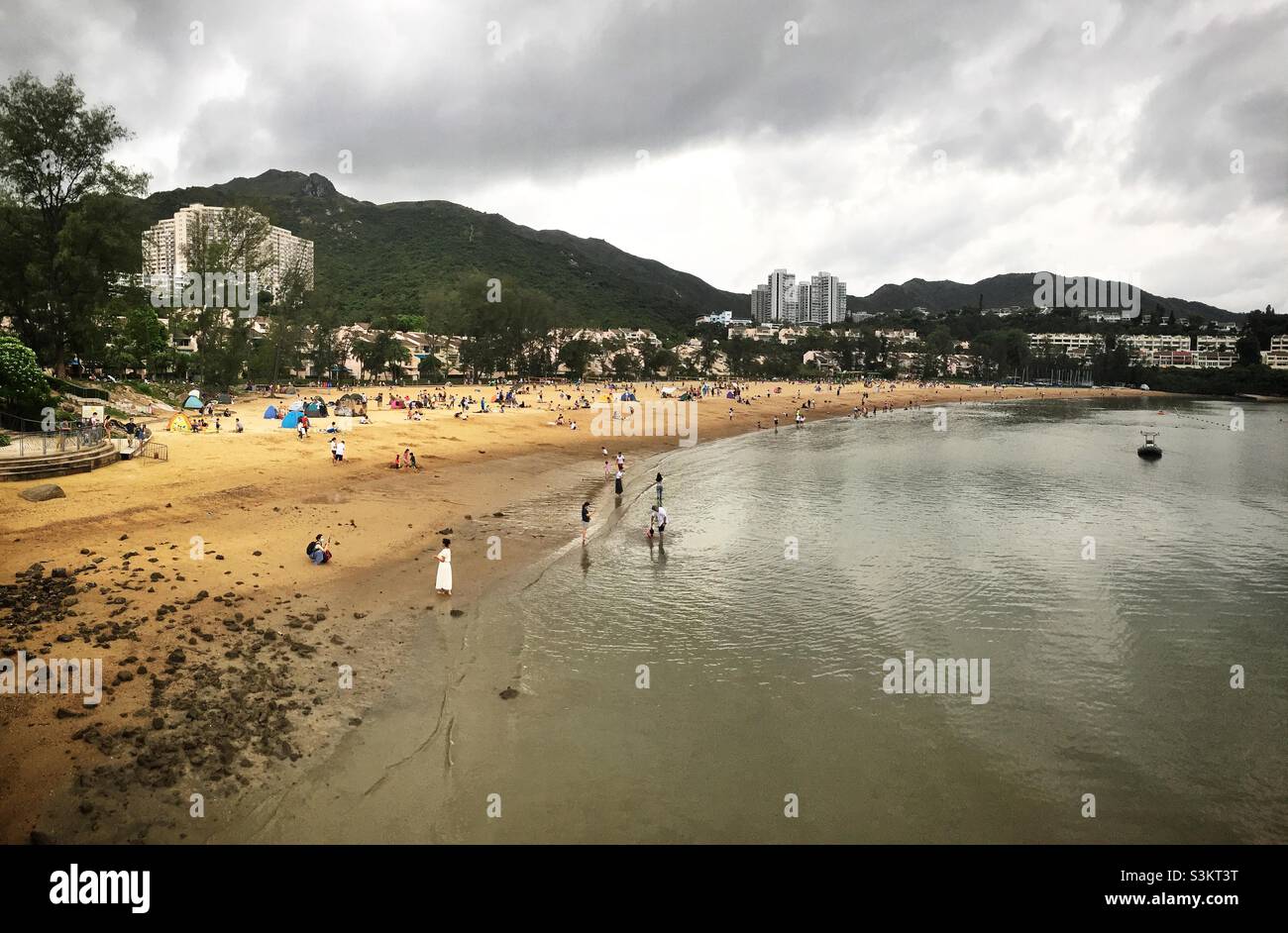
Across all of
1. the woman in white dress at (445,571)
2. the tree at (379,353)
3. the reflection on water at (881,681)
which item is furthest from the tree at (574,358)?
the woman in white dress at (445,571)

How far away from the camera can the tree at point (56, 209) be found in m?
37.2

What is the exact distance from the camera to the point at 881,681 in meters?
14.2

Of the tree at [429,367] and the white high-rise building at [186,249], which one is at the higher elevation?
the white high-rise building at [186,249]

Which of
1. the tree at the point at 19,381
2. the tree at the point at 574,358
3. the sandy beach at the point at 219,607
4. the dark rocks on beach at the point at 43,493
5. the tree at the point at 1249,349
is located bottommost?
the sandy beach at the point at 219,607

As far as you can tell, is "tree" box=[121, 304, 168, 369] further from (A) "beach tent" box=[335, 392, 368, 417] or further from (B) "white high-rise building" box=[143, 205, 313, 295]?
(A) "beach tent" box=[335, 392, 368, 417]

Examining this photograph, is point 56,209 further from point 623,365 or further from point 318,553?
point 623,365

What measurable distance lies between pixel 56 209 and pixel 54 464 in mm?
26124

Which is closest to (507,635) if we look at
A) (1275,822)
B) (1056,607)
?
(1275,822)

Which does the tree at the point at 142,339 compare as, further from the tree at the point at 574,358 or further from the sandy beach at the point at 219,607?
the tree at the point at 574,358

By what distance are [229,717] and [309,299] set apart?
73.9 m

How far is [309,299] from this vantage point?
74.6 meters

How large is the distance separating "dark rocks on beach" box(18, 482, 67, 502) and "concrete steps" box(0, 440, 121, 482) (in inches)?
74.5

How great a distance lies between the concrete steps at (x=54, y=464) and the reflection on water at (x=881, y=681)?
643 inches
